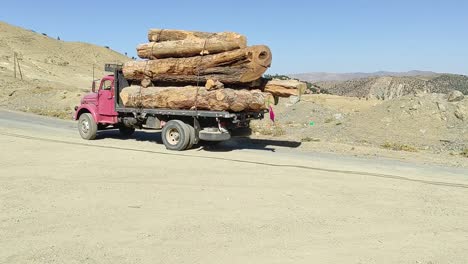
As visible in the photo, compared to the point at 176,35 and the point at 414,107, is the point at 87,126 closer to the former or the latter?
the point at 176,35

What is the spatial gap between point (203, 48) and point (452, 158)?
800 centimetres

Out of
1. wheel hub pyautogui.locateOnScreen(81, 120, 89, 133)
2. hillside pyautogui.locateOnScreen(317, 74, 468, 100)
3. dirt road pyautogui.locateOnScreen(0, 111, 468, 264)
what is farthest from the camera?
hillside pyautogui.locateOnScreen(317, 74, 468, 100)

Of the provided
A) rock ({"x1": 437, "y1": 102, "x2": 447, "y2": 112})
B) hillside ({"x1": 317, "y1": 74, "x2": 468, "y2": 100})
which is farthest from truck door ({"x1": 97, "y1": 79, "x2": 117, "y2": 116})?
hillside ({"x1": 317, "y1": 74, "x2": 468, "y2": 100})

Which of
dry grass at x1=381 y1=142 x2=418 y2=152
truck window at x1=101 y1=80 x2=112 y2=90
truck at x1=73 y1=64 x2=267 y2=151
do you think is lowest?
dry grass at x1=381 y1=142 x2=418 y2=152

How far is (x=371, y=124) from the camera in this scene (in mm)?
19781

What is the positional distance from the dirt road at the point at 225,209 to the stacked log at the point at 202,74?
66.5 inches

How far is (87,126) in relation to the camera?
16203 millimetres

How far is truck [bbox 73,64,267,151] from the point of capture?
13.6m

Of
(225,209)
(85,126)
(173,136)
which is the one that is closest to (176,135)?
(173,136)

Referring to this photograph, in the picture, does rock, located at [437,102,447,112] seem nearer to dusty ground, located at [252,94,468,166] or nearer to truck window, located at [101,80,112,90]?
dusty ground, located at [252,94,468,166]

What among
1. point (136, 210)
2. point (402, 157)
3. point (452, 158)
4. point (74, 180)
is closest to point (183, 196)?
point (136, 210)

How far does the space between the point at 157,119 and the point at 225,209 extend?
303 inches

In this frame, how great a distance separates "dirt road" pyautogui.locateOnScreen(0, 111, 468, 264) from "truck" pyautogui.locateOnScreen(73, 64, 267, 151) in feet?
3.15

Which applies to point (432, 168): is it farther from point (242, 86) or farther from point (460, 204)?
point (242, 86)
